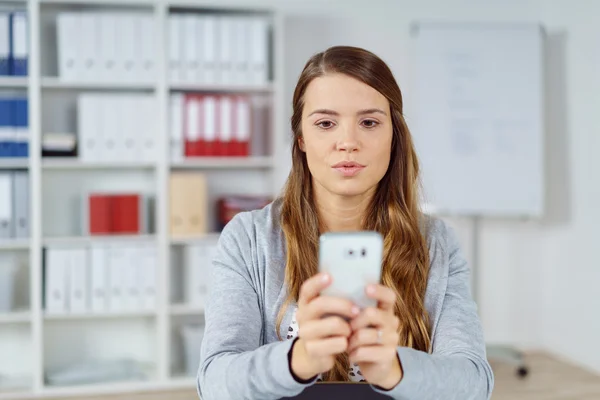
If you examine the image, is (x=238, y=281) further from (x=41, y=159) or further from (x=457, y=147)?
(x=457, y=147)

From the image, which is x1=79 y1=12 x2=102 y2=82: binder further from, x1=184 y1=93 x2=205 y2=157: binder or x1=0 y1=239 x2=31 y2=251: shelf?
x1=0 y1=239 x2=31 y2=251: shelf

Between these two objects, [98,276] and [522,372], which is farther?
[522,372]

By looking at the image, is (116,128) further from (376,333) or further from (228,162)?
(376,333)

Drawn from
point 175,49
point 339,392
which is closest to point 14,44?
point 175,49

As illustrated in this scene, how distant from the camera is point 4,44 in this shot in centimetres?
335

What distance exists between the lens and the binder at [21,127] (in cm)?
336

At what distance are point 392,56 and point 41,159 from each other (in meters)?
1.98

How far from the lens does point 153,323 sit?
3832 millimetres

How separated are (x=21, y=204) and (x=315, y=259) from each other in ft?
8.15

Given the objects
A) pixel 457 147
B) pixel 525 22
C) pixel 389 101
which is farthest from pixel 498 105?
pixel 389 101

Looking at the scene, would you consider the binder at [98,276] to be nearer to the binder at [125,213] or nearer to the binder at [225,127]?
the binder at [125,213]

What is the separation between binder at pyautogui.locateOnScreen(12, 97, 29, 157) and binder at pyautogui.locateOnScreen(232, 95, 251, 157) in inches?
38.5

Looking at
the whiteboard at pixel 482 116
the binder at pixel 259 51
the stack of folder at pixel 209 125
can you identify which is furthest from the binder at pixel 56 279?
the whiteboard at pixel 482 116

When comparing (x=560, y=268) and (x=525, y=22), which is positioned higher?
(x=525, y=22)
